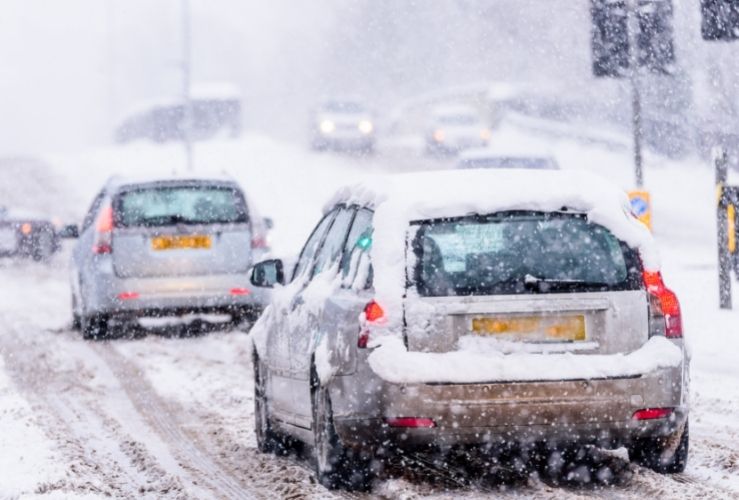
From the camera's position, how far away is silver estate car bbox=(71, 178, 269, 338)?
50.2 feet

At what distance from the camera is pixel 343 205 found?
8250 millimetres

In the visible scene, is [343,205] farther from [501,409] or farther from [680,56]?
[680,56]

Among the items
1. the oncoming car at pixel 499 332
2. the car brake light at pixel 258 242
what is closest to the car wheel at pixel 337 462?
the oncoming car at pixel 499 332

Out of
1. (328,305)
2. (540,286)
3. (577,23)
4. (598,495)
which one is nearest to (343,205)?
(328,305)

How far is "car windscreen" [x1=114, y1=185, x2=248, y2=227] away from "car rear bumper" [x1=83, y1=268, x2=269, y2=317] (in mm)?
558

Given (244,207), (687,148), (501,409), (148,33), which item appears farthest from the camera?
(148,33)

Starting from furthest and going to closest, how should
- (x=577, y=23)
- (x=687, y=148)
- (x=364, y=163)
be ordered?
1. (x=577, y=23)
2. (x=364, y=163)
3. (x=687, y=148)

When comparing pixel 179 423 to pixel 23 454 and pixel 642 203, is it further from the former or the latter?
pixel 642 203

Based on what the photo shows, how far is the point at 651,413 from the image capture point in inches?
274

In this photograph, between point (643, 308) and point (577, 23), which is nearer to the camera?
point (643, 308)

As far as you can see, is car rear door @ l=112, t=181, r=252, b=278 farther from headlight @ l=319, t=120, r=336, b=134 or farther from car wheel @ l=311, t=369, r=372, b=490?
headlight @ l=319, t=120, r=336, b=134

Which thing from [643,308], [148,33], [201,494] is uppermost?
[148,33]

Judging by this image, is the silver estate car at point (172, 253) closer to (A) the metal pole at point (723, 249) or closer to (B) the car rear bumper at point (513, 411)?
(A) the metal pole at point (723, 249)

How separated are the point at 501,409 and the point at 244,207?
30.0 feet
